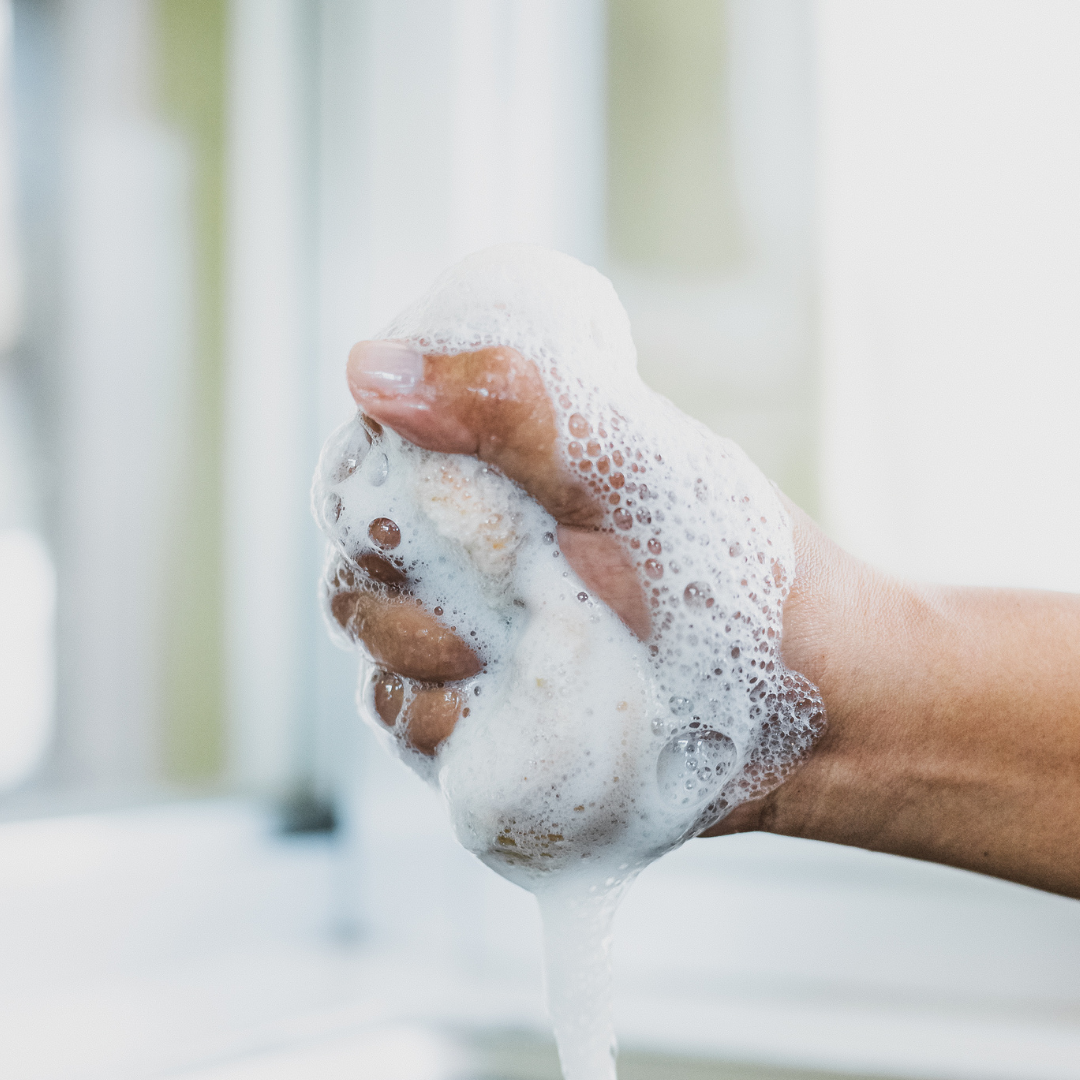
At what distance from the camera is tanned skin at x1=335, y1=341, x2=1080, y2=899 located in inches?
25.1

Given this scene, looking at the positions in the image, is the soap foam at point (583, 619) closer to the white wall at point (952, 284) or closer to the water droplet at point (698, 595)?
the water droplet at point (698, 595)

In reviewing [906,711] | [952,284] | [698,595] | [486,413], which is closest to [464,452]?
[486,413]

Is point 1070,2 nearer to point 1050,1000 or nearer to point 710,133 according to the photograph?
point 710,133

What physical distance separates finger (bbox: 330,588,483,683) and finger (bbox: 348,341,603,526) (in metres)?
0.11

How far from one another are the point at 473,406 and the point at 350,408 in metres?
0.67

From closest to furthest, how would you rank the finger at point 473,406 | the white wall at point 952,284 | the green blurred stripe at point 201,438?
the finger at point 473,406, the white wall at point 952,284, the green blurred stripe at point 201,438

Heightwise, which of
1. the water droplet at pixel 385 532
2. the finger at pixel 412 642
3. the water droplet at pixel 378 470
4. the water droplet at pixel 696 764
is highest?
the water droplet at pixel 378 470

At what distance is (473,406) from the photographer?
553 mm

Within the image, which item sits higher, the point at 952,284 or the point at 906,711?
the point at 952,284

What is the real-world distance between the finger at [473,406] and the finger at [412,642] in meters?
0.11

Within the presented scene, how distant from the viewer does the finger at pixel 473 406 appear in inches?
21.8

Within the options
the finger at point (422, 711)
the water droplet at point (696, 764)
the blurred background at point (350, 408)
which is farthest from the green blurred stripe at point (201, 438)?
the water droplet at point (696, 764)

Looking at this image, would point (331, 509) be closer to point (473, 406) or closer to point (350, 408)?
point (473, 406)

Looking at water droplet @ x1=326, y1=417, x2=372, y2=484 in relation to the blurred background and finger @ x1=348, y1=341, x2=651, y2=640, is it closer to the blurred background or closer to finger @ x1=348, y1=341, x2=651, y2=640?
finger @ x1=348, y1=341, x2=651, y2=640
